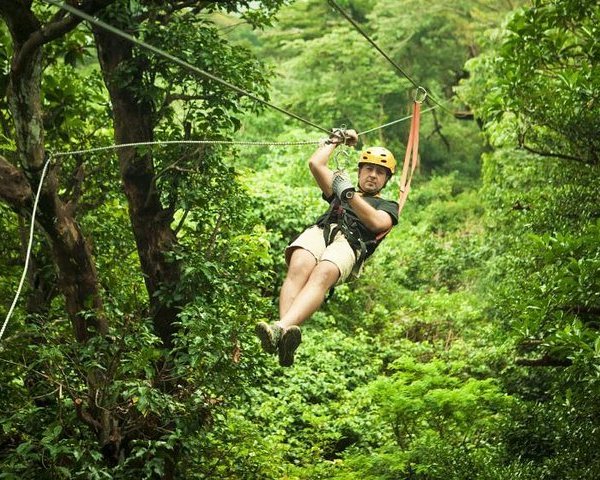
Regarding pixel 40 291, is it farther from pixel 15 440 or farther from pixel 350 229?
pixel 350 229

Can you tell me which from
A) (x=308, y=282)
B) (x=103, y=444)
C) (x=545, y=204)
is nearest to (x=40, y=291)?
(x=103, y=444)

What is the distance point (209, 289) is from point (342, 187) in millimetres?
1659

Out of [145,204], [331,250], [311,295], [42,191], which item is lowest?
[311,295]

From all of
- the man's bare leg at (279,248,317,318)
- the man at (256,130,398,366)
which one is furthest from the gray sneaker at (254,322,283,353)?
the man's bare leg at (279,248,317,318)

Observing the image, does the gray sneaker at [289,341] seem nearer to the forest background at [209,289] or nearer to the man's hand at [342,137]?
the forest background at [209,289]

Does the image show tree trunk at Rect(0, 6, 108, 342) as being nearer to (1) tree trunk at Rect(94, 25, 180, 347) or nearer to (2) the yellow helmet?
(1) tree trunk at Rect(94, 25, 180, 347)

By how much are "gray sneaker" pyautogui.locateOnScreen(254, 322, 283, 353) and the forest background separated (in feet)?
2.55

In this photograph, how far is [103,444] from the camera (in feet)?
17.2

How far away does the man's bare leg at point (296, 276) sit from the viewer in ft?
15.4

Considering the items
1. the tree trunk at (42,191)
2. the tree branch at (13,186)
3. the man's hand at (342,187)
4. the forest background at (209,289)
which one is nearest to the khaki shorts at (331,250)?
the man's hand at (342,187)

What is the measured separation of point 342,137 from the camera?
469 centimetres

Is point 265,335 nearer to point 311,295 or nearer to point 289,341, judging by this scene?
point 289,341

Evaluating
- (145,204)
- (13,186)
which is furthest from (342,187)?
(145,204)

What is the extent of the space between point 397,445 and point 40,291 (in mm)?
3615
